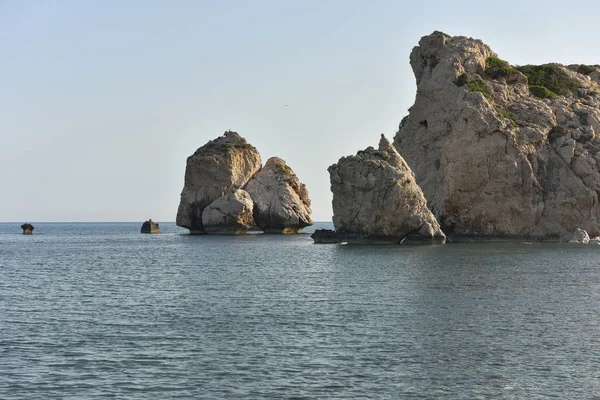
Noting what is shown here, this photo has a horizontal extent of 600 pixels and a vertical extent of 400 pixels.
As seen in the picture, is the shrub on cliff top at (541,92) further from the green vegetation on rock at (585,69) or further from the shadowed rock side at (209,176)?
the shadowed rock side at (209,176)

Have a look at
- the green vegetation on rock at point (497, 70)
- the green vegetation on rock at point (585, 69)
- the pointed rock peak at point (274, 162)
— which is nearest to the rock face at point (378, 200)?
the green vegetation on rock at point (497, 70)

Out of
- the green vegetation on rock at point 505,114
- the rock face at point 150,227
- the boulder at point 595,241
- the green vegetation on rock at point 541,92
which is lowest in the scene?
the boulder at point 595,241

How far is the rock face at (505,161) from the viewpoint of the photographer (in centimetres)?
10006

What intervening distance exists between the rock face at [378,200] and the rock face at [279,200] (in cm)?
4822

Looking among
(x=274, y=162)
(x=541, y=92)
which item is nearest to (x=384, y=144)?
(x=541, y=92)

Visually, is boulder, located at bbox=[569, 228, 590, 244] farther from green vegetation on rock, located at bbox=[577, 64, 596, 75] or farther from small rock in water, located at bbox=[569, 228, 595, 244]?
green vegetation on rock, located at bbox=[577, 64, 596, 75]

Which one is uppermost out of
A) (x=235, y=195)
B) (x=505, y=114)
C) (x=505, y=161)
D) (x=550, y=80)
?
(x=550, y=80)

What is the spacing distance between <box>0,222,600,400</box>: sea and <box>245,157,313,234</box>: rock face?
76.1 meters

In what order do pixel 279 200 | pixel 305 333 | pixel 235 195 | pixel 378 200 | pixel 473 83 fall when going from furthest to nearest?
pixel 279 200 < pixel 235 195 < pixel 473 83 < pixel 378 200 < pixel 305 333

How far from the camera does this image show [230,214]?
133 metres

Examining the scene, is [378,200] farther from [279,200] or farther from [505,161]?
[279,200]

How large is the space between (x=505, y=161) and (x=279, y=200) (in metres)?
50.2

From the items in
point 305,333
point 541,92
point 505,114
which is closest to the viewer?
point 305,333

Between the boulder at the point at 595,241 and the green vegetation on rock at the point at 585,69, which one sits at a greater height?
the green vegetation on rock at the point at 585,69
